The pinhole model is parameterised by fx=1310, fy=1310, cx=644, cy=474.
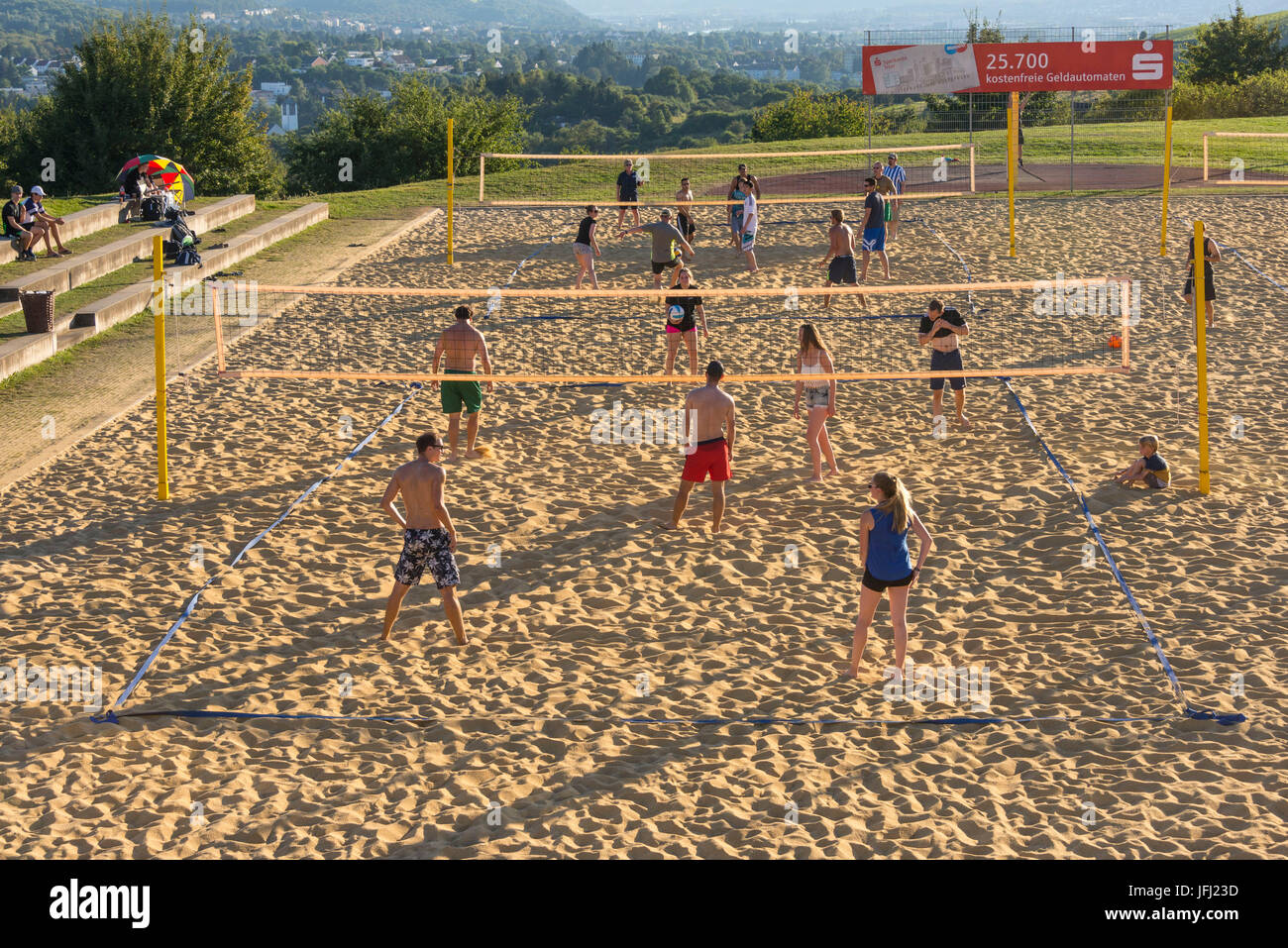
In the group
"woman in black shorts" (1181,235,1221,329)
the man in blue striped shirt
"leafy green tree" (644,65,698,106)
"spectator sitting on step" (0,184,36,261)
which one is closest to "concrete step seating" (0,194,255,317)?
"spectator sitting on step" (0,184,36,261)

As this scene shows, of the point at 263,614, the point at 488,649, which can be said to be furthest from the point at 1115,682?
the point at 263,614

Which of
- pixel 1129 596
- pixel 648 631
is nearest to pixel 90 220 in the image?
pixel 648 631

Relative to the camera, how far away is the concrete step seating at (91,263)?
56.7 feet

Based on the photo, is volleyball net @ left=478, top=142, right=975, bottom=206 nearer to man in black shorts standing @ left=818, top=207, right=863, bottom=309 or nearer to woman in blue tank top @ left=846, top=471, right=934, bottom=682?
man in black shorts standing @ left=818, top=207, right=863, bottom=309

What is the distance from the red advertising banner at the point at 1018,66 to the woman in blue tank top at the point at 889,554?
2035 cm

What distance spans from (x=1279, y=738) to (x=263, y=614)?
624 cm

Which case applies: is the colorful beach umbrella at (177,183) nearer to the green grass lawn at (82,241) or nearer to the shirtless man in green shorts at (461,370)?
the green grass lawn at (82,241)

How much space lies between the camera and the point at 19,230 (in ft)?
63.7

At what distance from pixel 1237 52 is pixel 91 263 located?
41.7 meters

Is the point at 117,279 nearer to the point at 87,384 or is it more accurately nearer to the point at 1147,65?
the point at 87,384

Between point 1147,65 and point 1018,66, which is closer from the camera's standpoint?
point 1147,65

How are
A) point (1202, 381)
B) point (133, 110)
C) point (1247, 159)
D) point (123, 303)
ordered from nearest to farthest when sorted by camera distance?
point (1202, 381) < point (123, 303) < point (1247, 159) < point (133, 110)

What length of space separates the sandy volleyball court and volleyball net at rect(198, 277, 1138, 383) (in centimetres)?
22

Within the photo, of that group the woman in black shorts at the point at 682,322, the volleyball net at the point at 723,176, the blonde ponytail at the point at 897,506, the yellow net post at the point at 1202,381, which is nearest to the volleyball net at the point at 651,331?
the woman in black shorts at the point at 682,322
